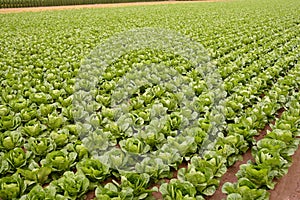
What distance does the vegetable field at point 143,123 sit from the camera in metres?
2.91

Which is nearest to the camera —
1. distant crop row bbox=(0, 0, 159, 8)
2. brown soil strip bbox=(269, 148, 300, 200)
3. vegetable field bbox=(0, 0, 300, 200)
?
vegetable field bbox=(0, 0, 300, 200)

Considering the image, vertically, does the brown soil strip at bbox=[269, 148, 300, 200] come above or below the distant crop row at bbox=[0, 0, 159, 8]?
below

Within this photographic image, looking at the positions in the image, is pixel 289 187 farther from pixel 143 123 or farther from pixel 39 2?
pixel 39 2

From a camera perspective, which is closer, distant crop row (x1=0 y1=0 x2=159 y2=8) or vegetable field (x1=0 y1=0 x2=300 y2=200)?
vegetable field (x1=0 y1=0 x2=300 y2=200)

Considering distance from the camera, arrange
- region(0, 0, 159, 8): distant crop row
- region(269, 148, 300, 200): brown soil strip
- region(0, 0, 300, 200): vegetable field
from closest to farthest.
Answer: region(0, 0, 300, 200): vegetable field, region(269, 148, 300, 200): brown soil strip, region(0, 0, 159, 8): distant crop row

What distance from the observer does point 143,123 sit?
4.18 m

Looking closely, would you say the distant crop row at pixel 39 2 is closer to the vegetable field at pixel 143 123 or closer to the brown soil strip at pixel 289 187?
the vegetable field at pixel 143 123

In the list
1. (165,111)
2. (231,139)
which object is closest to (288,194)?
(231,139)

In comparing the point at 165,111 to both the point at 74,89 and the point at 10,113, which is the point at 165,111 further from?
the point at 10,113

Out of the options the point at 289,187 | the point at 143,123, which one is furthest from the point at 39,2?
the point at 289,187

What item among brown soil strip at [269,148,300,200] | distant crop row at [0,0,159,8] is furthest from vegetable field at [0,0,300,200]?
distant crop row at [0,0,159,8]

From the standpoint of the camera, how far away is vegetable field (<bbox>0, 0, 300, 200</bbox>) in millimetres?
2906

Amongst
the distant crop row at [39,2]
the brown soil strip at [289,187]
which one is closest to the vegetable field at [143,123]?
the brown soil strip at [289,187]

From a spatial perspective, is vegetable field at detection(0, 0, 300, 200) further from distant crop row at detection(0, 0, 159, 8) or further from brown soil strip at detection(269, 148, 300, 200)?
distant crop row at detection(0, 0, 159, 8)
